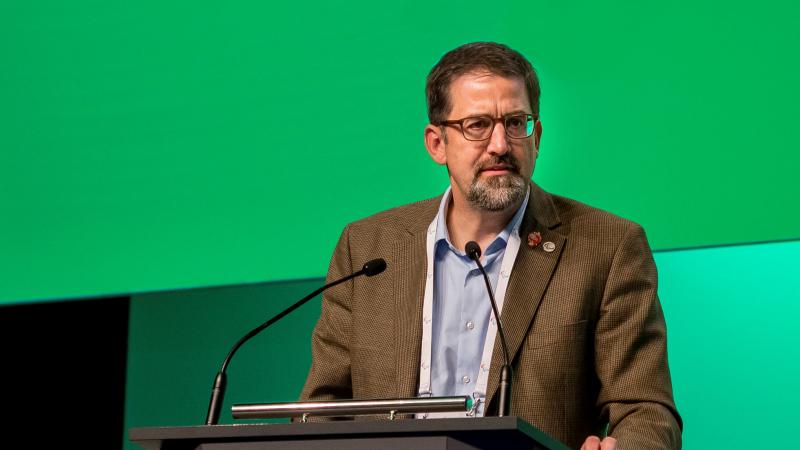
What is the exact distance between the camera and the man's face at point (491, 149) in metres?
2.72

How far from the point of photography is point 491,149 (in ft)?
8.89

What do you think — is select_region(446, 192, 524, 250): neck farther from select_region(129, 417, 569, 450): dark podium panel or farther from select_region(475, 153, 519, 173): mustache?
select_region(129, 417, 569, 450): dark podium panel

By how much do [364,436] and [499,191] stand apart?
1.05 metres

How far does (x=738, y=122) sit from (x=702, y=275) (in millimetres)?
453

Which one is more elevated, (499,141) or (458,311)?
(499,141)

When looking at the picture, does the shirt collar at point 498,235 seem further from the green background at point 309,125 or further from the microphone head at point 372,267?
the microphone head at point 372,267

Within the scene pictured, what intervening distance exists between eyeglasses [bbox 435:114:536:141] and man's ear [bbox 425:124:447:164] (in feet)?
0.51

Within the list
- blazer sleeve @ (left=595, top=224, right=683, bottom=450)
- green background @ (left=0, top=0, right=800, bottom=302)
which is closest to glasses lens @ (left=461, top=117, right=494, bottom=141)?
blazer sleeve @ (left=595, top=224, right=683, bottom=450)

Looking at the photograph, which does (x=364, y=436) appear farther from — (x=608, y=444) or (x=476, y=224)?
(x=476, y=224)

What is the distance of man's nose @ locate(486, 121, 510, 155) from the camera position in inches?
106

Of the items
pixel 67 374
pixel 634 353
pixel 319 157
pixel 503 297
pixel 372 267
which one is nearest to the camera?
pixel 372 267

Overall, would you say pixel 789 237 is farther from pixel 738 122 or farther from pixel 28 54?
pixel 28 54

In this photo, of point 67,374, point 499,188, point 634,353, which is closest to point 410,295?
point 499,188

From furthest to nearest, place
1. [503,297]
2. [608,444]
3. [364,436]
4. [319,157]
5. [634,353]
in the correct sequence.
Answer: [319,157], [503,297], [634,353], [608,444], [364,436]
